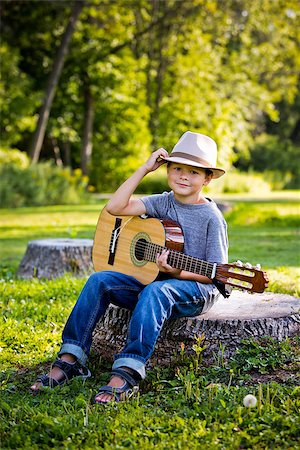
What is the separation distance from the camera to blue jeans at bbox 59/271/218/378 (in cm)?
411

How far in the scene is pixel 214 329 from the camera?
14.6ft

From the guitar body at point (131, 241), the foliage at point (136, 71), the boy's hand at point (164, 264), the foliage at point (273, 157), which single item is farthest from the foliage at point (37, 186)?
the foliage at point (273, 157)

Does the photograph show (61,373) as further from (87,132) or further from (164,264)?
(87,132)

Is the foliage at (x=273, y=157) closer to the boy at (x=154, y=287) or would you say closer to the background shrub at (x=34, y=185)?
the background shrub at (x=34, y=185)

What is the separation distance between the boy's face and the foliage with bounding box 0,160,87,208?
45.0 ft

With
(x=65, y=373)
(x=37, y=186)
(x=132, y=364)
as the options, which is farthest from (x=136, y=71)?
(x=132, y=364)

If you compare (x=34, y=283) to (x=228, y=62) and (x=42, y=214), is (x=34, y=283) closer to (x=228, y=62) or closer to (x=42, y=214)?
(x=42, y=214)

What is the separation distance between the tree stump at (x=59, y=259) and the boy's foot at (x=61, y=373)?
3.39m

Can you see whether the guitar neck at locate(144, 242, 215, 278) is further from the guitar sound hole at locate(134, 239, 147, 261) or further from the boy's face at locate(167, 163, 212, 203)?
the boy's face at locate(167, 163, 212, 203)

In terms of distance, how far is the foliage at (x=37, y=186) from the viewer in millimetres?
18125

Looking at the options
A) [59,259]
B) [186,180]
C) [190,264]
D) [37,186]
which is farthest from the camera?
[37,186]

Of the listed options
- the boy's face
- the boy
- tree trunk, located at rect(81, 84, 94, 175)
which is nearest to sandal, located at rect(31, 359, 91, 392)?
the boy

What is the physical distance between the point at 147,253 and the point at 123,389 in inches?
36.0

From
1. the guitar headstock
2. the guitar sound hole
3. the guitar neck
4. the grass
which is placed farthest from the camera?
the guitar sound hole
